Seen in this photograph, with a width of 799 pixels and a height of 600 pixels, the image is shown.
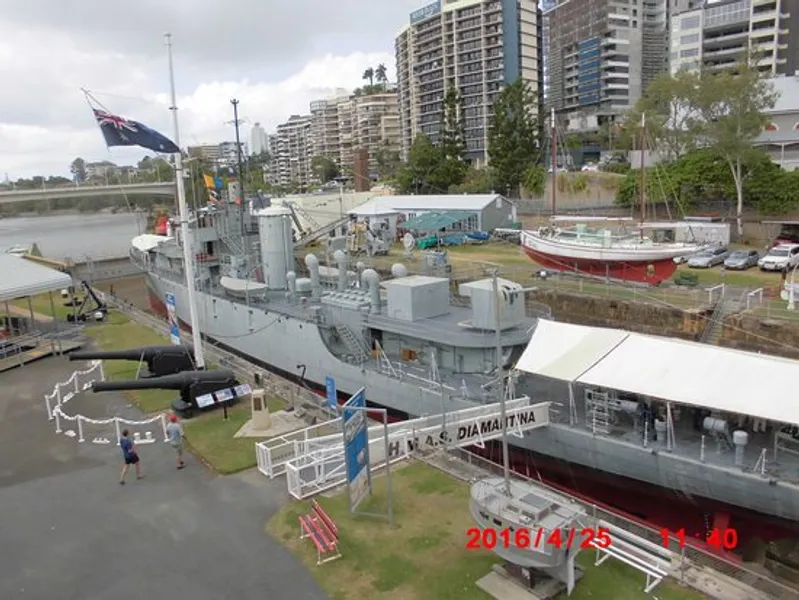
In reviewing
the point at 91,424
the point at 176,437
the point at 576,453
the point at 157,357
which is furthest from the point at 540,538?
the point at 157,357

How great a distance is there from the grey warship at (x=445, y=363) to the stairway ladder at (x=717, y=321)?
709cm

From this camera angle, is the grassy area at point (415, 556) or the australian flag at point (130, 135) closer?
the grassy area at point (415, 556)

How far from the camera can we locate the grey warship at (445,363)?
13188 mm

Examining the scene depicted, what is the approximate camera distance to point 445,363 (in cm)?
1942

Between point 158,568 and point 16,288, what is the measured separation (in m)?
20.1

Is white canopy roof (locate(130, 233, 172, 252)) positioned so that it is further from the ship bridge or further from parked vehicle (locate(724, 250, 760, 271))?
parked vehicle (locate(724, 250, 760, 271))

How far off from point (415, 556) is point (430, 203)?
45.9m

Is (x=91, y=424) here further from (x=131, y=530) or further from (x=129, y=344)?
(x=129, y=344)

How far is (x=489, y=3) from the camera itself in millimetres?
90938

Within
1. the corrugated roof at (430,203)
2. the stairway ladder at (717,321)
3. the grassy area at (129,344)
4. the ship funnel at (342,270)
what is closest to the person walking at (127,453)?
the grassy area at (129,344)

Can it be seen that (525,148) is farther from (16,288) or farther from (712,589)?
(712,589)

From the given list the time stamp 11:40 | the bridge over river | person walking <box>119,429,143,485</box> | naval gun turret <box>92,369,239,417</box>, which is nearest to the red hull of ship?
naval gun turret <box>92,369,239,417</box>

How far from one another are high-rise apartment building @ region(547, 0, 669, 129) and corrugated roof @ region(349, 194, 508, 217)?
48574mm

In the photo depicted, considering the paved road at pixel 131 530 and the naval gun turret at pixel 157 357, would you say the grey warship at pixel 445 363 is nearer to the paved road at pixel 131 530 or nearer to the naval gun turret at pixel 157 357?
the naval gun turret at pixel 157 357
